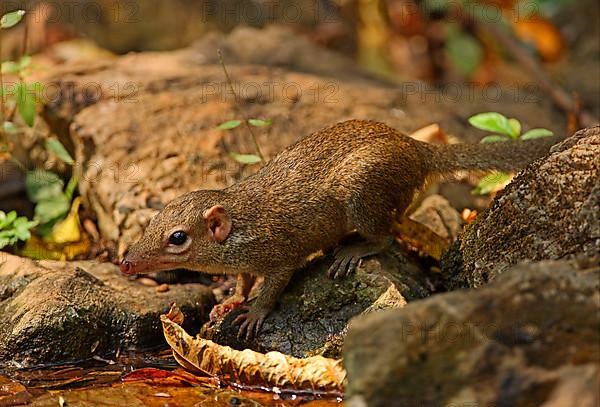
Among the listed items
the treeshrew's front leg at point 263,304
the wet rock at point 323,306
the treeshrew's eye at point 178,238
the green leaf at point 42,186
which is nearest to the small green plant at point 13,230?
the green leaf at point 42,186

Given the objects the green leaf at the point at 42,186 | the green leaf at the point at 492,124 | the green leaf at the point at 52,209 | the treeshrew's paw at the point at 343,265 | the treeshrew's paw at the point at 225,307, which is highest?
the green leaf at the point at 492,124

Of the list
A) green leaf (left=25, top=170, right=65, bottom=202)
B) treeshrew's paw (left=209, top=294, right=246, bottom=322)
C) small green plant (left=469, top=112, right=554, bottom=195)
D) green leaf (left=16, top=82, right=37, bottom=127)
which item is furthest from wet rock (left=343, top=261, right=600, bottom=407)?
green leaf (left=25, top=170, right=65, bottom=202)

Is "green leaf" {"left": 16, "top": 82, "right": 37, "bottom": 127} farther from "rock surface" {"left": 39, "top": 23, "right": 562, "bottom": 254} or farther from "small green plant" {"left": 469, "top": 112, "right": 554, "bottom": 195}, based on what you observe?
"small green plant" {"left": 469, "top": 112, "right": 554, "bottom": 195}

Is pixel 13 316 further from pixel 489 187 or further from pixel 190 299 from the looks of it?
pixel 489 187

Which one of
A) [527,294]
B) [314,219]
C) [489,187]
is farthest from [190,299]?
[527,294]

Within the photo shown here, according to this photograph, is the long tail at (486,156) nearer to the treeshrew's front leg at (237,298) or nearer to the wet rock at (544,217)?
the wet rock at (544,217)

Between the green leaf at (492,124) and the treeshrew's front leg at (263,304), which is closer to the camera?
the treeshrew's front leg at (263,304)

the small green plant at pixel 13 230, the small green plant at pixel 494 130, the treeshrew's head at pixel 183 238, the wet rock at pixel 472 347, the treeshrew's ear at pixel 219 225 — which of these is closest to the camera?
the wet rock at pixel 472 347
